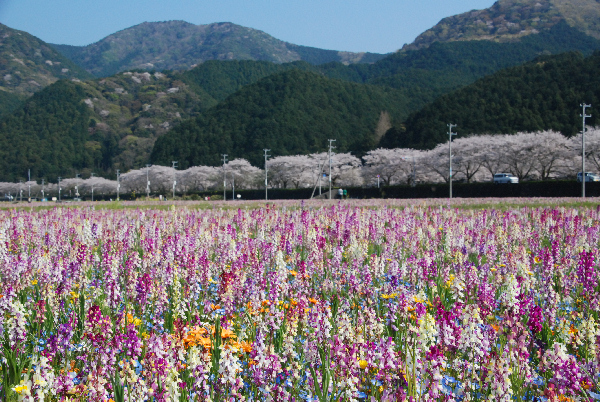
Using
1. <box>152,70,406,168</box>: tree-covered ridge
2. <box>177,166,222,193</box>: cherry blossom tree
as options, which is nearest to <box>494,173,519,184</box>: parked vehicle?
<box>152,70,406,168</box>: tree-covered ridge

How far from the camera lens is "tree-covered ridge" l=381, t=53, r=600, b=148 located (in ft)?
213

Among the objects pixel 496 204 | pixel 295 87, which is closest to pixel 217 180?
pixel 295 87

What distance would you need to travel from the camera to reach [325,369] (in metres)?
2.60

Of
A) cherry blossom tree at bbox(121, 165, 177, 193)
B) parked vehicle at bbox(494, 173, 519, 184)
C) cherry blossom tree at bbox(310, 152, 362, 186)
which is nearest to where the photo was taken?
parked vehicle at bbox(494, 173, 519, 184)

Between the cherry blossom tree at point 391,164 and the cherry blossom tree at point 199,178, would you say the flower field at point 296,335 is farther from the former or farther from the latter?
the cherry blossom tree at point 199,178

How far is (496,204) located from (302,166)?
2836 inches

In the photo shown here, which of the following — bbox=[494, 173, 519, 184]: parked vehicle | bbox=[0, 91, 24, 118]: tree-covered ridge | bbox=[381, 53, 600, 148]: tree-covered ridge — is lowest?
bbox=[494, 173, 519, 184]: parked vehicle

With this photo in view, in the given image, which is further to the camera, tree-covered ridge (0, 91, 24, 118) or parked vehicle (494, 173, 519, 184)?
tree-covered ridge (0, 91, 24, 118)

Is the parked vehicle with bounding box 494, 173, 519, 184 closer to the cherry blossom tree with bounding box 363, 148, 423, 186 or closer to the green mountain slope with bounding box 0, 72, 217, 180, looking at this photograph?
the cherry blossom tree with bounding box 363, 148, 423, 186

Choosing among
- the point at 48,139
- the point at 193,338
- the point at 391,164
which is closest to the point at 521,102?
the point at 391,164

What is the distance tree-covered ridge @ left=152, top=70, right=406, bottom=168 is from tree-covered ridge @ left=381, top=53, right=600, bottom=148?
79.4 feet

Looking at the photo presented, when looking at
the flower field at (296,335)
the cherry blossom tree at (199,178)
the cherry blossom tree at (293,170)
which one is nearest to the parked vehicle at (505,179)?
the cherry blossom tree at (293,170)

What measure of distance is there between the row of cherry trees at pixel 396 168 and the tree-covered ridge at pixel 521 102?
600 cm

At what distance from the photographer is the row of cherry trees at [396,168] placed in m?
56.4
